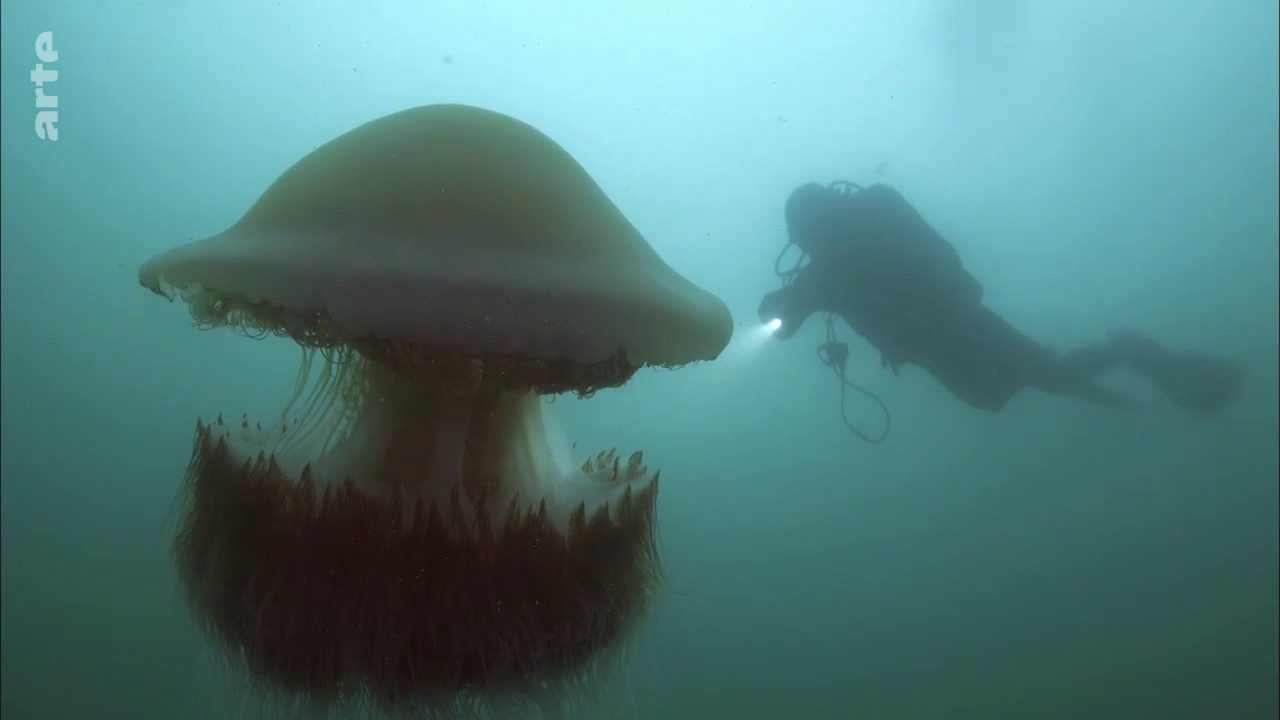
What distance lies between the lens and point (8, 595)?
4.95 meters

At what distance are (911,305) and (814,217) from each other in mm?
832

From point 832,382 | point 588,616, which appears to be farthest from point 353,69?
point 832,382

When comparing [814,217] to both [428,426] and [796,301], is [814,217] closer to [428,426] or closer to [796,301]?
[796,301]

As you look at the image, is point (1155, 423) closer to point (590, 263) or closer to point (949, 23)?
point (949, 23)

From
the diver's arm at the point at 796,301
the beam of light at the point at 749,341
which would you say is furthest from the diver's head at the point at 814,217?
the beam of light at the point at 749,341

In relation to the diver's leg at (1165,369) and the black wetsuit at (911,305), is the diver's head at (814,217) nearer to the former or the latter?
the black wetsuit at (911,305)

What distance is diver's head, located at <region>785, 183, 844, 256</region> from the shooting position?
411cm

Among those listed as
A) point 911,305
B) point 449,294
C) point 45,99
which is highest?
point 45,99

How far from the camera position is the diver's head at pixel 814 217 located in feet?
13.5

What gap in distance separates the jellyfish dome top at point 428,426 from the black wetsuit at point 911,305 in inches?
111

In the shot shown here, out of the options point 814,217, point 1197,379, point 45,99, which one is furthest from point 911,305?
point 45,99

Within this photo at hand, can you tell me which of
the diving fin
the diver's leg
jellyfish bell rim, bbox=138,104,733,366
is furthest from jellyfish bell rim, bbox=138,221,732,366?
the diving fin

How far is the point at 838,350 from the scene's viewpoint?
450 cm

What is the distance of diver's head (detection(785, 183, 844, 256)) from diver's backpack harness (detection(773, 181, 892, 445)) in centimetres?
5
